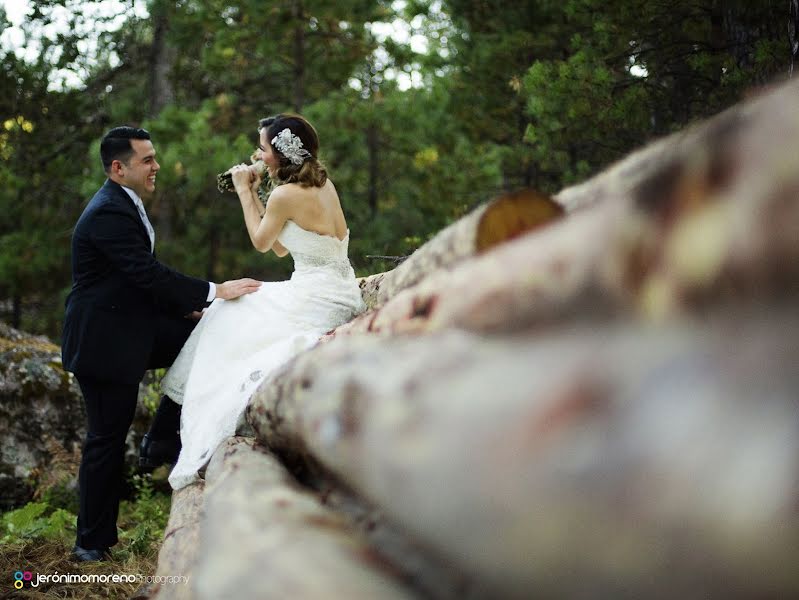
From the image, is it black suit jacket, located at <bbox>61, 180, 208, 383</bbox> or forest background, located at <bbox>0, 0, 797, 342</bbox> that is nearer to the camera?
black suit jacket, located at <bbox>61, 180, 208, 383</bbox>

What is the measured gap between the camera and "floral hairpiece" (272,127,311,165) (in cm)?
369

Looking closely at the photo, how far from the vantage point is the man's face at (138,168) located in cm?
384

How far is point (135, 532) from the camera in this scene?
4172 millimetres

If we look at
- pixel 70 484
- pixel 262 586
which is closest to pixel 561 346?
pixel 262 586

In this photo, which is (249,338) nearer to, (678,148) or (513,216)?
(513,216)

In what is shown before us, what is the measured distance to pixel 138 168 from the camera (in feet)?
12.6

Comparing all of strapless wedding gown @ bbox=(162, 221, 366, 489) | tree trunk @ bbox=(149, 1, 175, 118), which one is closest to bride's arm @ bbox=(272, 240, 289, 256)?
strapless wedding gown @ bbox=(162, 221, 366, 489)

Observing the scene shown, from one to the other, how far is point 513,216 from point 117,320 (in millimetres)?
2546

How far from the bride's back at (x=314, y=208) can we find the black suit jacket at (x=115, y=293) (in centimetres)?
63

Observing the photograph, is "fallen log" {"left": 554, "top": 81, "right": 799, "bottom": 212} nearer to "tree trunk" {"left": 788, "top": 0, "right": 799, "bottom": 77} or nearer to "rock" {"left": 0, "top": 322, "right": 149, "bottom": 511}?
"tree trunk" {"left": 788, "top": 0, "right": 799, "bottom": 77}

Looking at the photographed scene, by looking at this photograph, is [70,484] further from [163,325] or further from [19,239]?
[19,239]

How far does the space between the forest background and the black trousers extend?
282 cm

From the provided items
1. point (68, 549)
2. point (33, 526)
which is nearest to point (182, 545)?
point (68, 549)

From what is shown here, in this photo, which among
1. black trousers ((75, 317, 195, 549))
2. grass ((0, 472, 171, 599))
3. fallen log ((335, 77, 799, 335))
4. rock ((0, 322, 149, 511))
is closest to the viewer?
fallen log ((335, 77, 799, 335))
